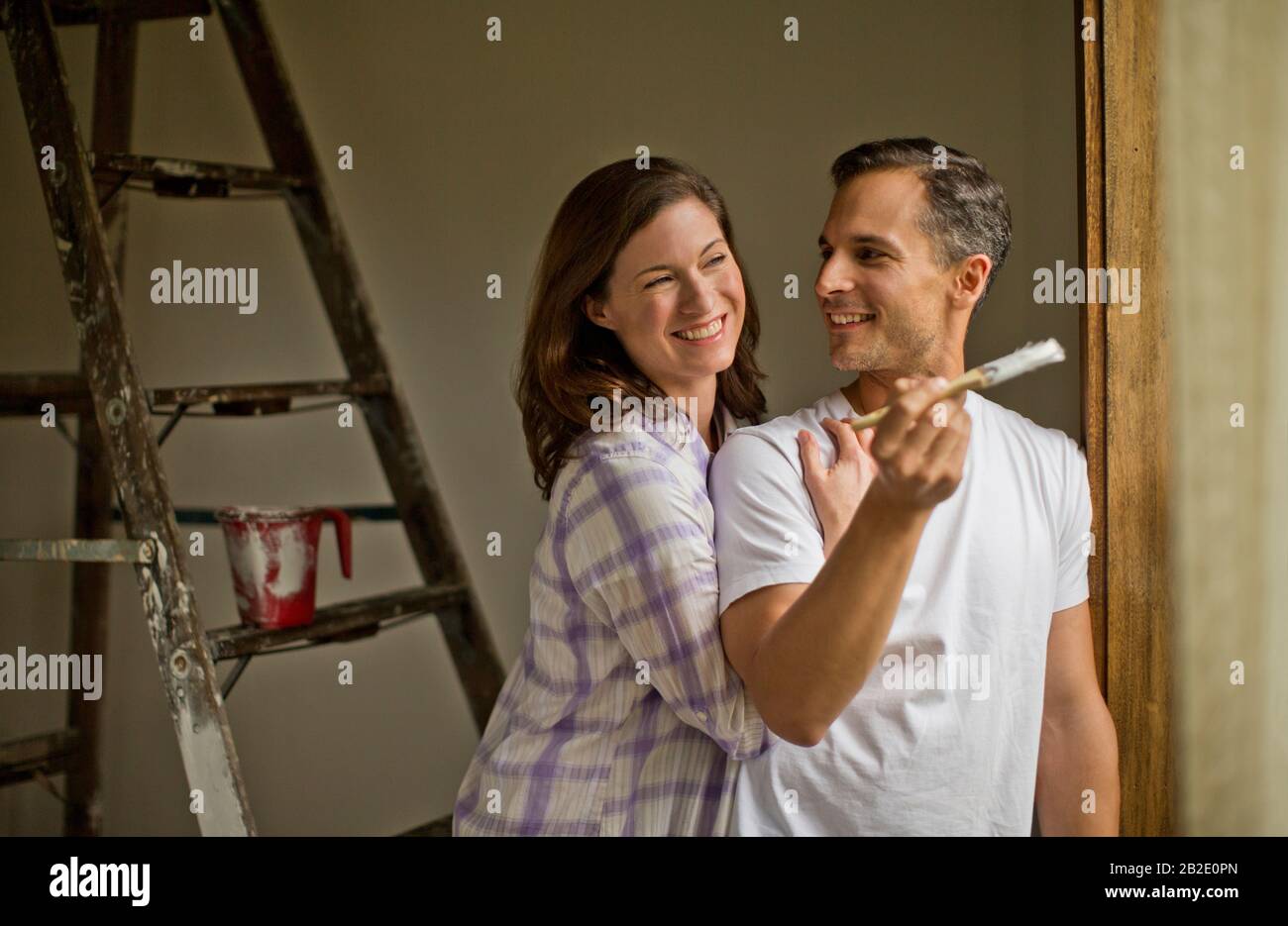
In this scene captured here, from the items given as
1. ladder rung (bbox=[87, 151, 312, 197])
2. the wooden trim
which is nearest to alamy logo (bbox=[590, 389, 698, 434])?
the wooden trim

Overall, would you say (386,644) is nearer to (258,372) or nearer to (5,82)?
(258,372)

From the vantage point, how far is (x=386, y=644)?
306 centimetres

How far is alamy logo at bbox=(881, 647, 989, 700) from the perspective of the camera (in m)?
1.58

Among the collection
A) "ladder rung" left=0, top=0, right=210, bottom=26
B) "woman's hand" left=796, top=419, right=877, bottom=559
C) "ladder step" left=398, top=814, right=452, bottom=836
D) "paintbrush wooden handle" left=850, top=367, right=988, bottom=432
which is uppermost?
"ladder rung" left=0, top=0, right=210, bottom=26

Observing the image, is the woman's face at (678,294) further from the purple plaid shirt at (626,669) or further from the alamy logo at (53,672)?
the alamy logo at (53,672)

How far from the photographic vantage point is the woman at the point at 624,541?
152 centimetres

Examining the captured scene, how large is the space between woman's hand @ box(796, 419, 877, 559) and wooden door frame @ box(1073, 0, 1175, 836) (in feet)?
1.32

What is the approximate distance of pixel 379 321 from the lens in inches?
114

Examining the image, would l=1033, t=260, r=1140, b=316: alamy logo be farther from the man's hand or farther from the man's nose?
the man's hand

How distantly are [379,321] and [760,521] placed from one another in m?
1.64

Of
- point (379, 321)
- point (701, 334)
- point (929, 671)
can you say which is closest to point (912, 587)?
point (929, 671)
